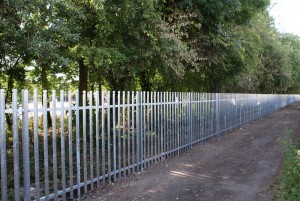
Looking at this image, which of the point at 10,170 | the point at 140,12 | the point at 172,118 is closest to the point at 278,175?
the point at 172,118

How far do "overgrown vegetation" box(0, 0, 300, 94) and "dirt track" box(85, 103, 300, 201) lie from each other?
293 cm

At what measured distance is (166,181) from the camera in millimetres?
6801

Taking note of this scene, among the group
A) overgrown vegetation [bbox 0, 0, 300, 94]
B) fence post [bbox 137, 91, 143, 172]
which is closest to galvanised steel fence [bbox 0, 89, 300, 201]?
fence post [bbox 137, 91, 143, 172]

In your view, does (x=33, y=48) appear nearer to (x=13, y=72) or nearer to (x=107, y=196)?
(x=107, y=196)

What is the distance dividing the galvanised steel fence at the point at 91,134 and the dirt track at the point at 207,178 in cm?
40

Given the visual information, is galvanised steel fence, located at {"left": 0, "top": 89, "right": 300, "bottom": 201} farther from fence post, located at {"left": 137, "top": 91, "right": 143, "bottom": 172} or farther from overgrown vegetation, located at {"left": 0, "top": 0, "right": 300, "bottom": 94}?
overgrown vegetation, located at {"left": 0, "top": 0, "right": 300, "bottom": 94}

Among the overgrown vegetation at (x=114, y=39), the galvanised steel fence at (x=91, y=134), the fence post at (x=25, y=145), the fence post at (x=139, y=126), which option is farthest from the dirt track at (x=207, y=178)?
the overgrown vegetation at (x=114, y=39)

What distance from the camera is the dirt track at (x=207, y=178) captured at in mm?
5887

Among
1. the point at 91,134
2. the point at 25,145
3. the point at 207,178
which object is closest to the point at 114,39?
the point at 91,134

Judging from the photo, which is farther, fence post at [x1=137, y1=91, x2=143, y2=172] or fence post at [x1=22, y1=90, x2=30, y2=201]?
fence post at [x1=137, y1=91, x2=143, y2=172]

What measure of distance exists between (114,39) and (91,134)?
3.93m

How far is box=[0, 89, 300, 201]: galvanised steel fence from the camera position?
4750 mm

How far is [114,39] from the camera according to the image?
9.30 m

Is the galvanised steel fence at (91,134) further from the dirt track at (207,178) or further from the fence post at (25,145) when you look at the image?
the dirt track at (207,178)
